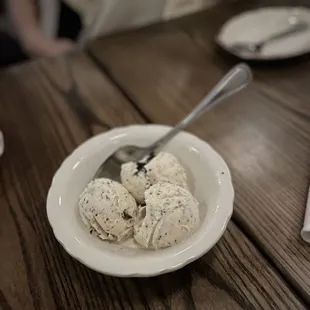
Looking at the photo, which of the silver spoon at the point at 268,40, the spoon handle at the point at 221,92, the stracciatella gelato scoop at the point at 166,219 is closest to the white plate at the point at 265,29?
the silver spoon at the point at 268,40

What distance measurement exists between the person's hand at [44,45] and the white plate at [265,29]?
1.49ft

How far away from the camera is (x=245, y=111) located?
0.81 metres

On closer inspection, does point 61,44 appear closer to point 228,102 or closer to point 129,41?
point 129,41

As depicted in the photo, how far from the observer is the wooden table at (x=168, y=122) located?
550 millimetres

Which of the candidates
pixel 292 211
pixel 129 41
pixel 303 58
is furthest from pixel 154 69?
pixel 292 211

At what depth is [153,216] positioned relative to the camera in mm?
546

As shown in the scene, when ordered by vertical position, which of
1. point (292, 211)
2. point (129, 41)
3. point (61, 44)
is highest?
point (292, 211)

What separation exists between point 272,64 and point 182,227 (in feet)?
1.56

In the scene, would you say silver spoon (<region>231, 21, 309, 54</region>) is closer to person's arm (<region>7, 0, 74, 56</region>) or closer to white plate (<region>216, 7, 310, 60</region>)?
white plate (<region>216, 7, 310, 60</region>)

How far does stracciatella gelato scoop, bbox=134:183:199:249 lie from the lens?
0.54 m

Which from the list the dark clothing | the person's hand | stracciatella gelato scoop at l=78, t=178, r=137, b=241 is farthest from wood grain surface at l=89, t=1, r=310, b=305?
the dark clothing

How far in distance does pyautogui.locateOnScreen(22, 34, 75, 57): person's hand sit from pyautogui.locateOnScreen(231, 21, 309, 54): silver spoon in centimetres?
49

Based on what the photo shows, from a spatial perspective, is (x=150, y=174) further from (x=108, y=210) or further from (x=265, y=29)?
(x=265, y=29)

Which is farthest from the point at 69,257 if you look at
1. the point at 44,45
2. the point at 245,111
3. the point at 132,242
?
the point at 44,45
